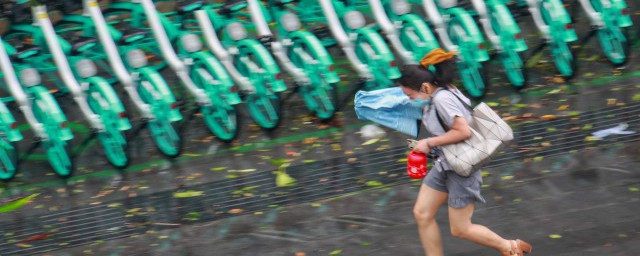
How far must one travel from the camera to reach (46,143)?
376 inches

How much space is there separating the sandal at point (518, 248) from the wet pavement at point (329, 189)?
A: 0.32m

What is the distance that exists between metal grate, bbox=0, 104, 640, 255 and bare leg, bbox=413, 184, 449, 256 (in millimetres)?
1919

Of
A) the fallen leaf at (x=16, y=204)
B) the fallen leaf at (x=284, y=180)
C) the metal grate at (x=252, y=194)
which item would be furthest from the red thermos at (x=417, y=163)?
the fallen leaf at (x=16, y=204)

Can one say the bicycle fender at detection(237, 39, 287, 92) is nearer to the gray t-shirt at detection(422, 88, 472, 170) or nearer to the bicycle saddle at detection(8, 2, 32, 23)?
the bicycle saddle at detection(8, 2, 32, 23)

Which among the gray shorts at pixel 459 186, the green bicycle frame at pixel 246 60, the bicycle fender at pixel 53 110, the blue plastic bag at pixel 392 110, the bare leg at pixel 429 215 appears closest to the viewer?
the gray shorts at pixel 459 186

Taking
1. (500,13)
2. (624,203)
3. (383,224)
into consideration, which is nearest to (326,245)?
(383,224)

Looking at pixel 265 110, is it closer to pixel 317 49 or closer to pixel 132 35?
pixel 317 49

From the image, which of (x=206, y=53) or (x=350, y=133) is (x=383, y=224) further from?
(x=206, y=53)

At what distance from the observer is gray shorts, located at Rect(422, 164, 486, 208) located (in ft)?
21.4

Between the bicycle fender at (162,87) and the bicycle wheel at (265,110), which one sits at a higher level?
the bicycle fender at (162,87)

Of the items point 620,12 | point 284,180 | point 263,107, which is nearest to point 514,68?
point 620,12

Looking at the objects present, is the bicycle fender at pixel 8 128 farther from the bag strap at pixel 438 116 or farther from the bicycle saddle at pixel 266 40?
the bag strap at pixel 438 116

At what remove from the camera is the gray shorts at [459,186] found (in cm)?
654

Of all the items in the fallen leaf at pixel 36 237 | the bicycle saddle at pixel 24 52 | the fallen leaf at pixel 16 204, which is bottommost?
the fallen leaf at pixel 36 237
